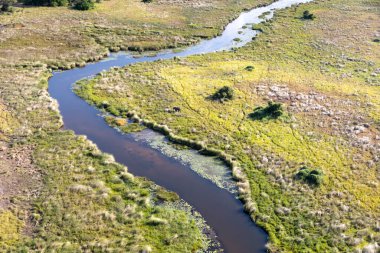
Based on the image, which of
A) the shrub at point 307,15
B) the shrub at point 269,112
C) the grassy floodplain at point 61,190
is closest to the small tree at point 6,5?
the grassy floodplain at point 61,190

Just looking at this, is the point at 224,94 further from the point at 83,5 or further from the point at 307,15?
the point at 307,15

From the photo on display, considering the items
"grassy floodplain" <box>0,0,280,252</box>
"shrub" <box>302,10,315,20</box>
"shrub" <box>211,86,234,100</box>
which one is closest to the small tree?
"grassy floodplain" <box>0,0,280,252</box>

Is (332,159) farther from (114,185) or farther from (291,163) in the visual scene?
Result: (114,185)

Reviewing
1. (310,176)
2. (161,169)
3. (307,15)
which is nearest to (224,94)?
(161,169)

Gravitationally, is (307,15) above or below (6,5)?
below

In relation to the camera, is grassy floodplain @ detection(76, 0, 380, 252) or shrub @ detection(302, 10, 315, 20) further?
shrub @ detection(302, 10, 315, 20)

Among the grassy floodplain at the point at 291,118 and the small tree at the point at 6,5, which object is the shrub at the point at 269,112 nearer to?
the grassy floodplain at the point at 291,118

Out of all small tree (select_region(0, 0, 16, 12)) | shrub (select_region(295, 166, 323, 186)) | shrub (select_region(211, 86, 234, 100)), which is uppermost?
small tree (select_region(0, 0, 16, 12))

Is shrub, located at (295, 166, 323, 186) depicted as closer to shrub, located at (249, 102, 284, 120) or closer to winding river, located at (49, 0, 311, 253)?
winding river, located at (49, 0, 311, 253)
